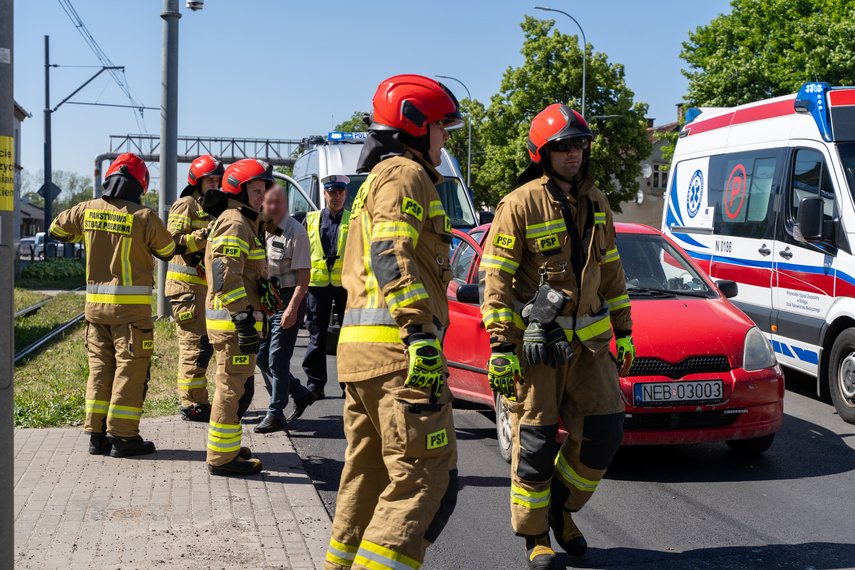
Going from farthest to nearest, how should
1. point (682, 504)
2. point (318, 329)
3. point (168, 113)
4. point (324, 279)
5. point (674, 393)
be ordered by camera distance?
point (168, 113) < point (324, 279) < point (318, 329) < point (674, 393) < point (682, 504)

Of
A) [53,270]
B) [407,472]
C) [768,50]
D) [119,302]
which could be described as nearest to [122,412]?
[119,302]

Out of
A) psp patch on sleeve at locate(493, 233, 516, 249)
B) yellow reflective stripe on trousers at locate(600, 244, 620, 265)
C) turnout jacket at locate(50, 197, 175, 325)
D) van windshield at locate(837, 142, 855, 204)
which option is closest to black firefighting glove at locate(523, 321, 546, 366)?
psp patch on sleeve at locate(493, 233, 516, 249)

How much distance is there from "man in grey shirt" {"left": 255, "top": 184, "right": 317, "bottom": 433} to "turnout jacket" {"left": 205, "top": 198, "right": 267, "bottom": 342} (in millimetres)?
863

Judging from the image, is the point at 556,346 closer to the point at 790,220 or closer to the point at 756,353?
the point at 756,353

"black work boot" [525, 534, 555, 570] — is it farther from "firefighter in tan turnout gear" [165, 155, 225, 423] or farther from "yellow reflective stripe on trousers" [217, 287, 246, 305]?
"firefighter in tan turnout gear" [165, 155, 225, 423]

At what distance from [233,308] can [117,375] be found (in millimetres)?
1158

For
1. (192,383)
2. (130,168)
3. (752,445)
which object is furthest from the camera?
(192,383)

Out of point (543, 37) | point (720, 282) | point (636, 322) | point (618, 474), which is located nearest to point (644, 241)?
point (720, 282)

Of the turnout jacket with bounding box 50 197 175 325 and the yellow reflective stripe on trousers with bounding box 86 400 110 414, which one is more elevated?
the turnout jacket with bounding box 50 197 175 325

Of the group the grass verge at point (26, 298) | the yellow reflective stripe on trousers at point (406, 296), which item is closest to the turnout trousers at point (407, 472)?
the yellow reflective stripe on trousers at point (406, 296)

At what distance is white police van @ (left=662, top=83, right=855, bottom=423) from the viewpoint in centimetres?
800

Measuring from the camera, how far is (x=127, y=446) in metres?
5.98

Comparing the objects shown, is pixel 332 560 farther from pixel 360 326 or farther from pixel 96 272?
pixel 96 272

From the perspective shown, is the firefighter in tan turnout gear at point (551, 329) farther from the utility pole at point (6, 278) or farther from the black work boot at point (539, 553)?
the utility pole at point (6, 278)
